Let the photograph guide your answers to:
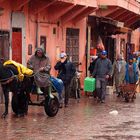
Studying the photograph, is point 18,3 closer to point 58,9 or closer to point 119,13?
point 58,9

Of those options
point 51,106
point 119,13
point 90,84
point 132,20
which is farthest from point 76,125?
point 132,20

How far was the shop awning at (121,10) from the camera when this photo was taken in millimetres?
24969

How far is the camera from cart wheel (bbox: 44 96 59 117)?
14.8 m

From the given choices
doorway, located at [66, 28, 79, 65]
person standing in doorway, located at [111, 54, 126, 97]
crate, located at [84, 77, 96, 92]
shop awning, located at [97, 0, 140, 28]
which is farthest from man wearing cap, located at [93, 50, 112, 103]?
shop awning, located at [97, 0, 140, 28]

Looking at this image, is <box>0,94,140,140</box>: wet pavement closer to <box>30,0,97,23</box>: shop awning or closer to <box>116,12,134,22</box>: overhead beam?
<box>30,0,97,23</box>: shop awning

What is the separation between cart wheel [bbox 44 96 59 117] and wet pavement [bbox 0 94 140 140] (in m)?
0.14

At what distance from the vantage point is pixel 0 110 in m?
16.1

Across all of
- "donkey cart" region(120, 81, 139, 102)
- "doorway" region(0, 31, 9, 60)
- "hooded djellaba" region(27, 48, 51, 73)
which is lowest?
"donkey cart" region(120, 81, 139, 102)

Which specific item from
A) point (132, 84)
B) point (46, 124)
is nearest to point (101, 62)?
point (132, 84)

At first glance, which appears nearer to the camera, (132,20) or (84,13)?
(84,13)

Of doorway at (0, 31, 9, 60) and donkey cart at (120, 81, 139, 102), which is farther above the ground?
doorway at (0, 31, 9, 60)

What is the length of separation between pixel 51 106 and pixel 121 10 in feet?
42.3

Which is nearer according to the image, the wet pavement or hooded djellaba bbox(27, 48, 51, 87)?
the wet pavement

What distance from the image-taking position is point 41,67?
1520 centimetres
